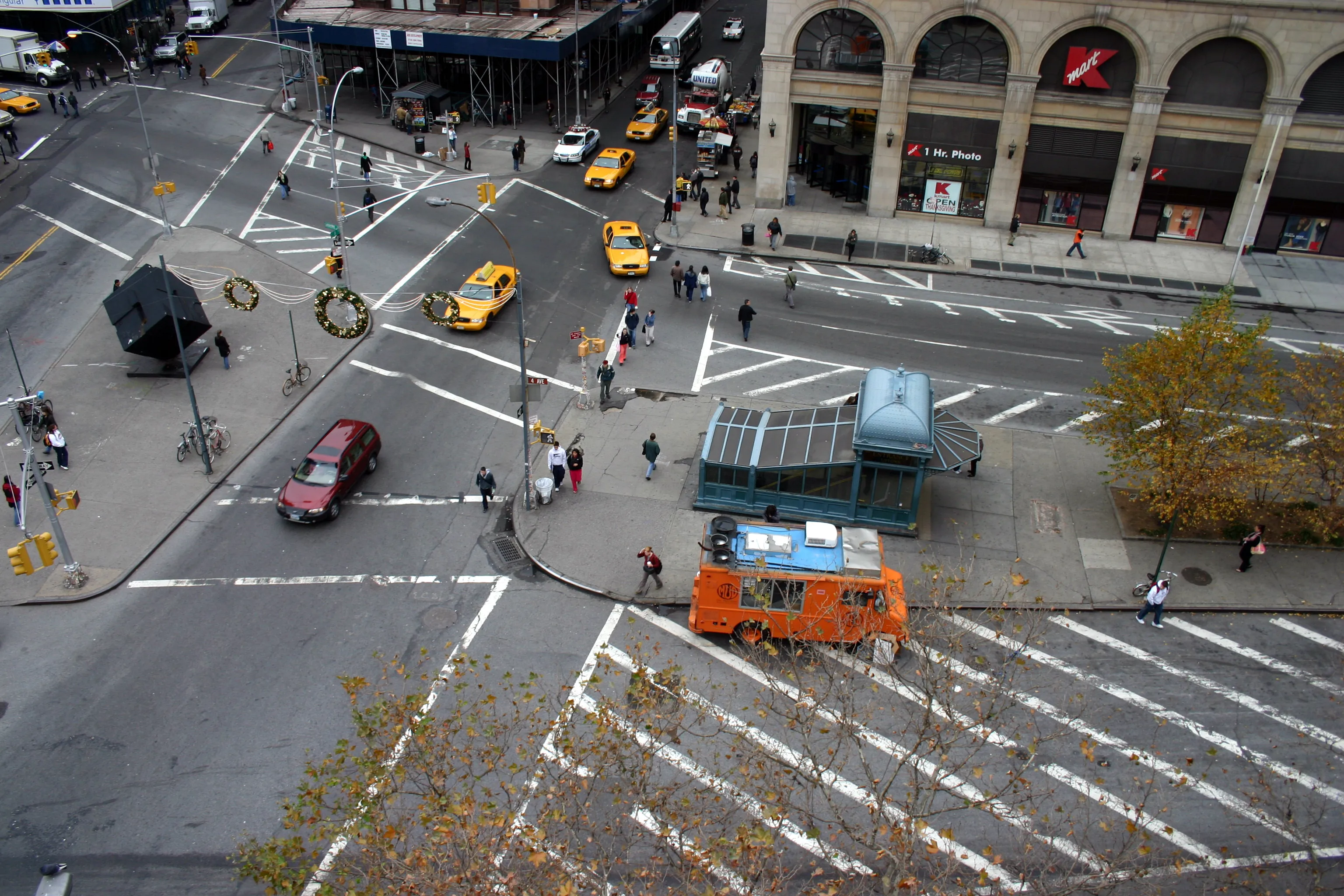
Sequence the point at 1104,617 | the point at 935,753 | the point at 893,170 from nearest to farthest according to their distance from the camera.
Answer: the point at 935,753 < the point at 1104,617 < the point at 893,170

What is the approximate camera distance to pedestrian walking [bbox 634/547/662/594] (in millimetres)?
23688

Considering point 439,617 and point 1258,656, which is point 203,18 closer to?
point 439,617

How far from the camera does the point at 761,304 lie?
38.4m

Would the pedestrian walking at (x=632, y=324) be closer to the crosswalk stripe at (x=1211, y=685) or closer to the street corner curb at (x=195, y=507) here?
the street corner curb at (x=195, y=507)

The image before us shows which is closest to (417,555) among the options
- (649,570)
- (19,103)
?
(649,570)

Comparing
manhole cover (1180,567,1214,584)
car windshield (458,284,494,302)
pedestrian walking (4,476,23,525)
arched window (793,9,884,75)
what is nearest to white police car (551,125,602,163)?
arched window (793,9,884,75)

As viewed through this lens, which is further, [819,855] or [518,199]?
[518,199]

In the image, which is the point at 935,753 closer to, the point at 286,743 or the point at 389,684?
the point at 389,684

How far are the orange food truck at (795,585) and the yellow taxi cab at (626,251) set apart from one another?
760 inches

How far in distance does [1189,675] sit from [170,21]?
73.3 meters

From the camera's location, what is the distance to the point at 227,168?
4950cm

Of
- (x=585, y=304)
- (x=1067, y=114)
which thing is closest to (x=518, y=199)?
(x=585, y=304)

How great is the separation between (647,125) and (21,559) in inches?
1592

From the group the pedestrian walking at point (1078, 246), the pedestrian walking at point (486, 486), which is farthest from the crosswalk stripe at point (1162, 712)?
the pedestrian walking at point (1078, 246)
